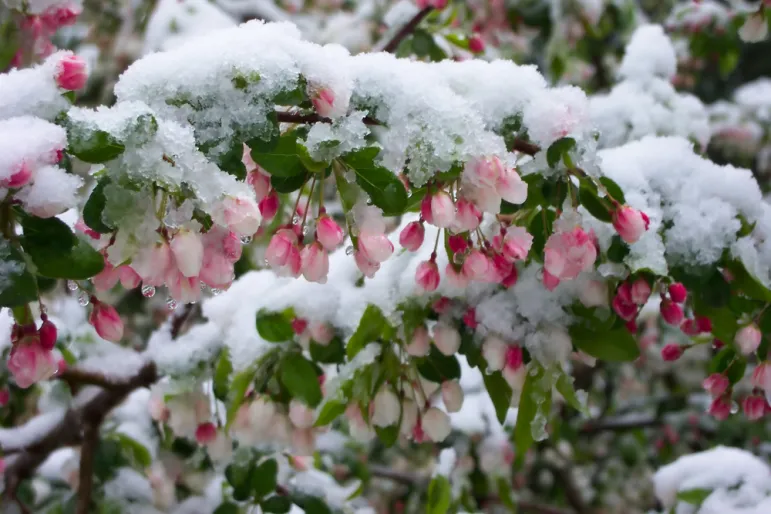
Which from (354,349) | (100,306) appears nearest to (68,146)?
(100,306)

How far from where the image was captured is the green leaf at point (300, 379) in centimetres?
99

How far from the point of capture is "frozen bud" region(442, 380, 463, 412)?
988 mm

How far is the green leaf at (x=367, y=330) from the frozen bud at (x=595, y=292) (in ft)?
0.83

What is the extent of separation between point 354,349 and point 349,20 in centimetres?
179

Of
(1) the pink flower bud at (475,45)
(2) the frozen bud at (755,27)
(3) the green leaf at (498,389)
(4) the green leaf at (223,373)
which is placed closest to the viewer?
(3) the green leaf at (498,389)

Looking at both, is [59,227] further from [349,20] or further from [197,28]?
[349,20]

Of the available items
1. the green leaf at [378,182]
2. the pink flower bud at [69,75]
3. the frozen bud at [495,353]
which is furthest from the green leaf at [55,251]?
the frozen bud at [495,353]

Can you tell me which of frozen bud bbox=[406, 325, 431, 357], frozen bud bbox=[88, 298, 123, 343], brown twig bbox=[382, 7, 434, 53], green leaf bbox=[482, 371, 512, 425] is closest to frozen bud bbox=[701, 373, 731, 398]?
green leaf bbox=[482, 371, 512, 425]

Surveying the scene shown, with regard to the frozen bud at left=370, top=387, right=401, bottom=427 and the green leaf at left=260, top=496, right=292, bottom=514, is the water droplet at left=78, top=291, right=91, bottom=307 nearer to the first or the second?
the frozen bud at left=370, top=387, right=401, bottom=427

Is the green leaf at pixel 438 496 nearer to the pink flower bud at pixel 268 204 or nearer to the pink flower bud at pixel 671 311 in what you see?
the pink flower bud at pixel 671 311

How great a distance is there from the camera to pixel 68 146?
59 cm

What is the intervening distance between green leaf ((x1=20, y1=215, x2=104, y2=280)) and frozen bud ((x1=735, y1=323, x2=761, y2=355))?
742 mm

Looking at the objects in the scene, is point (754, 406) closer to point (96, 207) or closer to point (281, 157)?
point (281, 157)

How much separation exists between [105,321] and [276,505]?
0.55 meters
